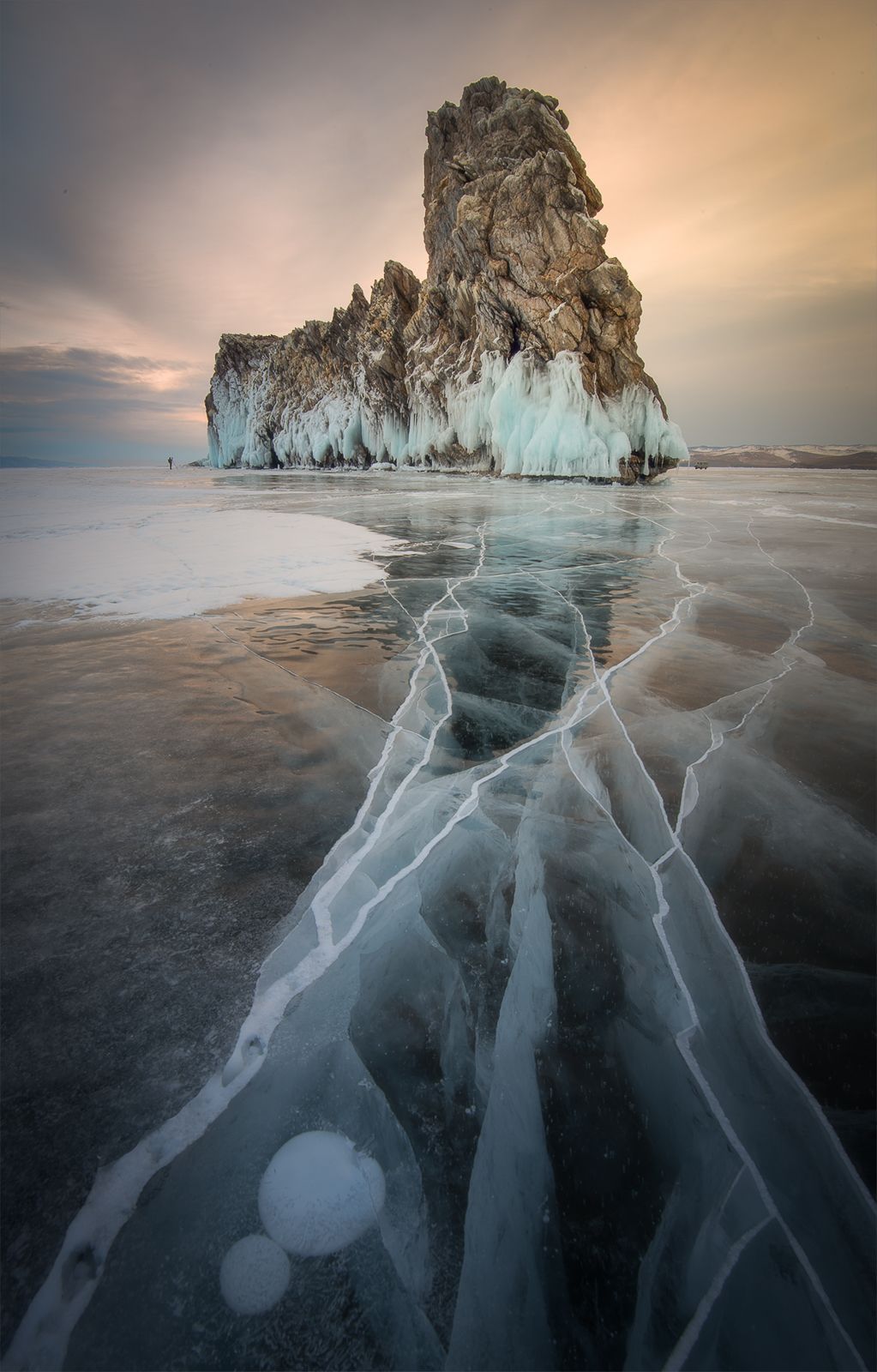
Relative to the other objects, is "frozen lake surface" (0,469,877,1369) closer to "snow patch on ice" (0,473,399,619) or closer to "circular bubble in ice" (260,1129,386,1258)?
"circular bubble in ice" (260,1129,386,1258)

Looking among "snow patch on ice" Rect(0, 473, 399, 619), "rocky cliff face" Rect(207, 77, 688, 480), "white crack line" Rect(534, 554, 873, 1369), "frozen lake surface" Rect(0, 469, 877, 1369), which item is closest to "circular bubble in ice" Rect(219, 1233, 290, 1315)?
"frozen lake surface" Rect(0, 469, 877, 1369)

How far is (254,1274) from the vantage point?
0.83 meters

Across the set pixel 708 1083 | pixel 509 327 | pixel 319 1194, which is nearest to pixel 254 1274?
pixel 319 1194

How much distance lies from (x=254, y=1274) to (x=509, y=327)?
30185mm

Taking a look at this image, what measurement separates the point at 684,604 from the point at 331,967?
4.28m

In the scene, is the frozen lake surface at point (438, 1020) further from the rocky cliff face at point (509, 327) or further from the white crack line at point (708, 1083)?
the rocky cliff face at point (509, 327)

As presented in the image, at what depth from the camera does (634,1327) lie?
2.63 ft

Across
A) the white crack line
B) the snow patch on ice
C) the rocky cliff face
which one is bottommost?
the white crack line

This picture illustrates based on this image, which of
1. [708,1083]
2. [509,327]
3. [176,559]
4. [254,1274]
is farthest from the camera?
[509,327]

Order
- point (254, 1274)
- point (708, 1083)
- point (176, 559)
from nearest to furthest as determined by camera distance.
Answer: point (254, 1274) < point (708, 1083) < point (176, 559)

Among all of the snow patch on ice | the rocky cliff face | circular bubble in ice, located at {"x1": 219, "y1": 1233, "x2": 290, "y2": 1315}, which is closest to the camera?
circular bubble in ice, located at {"x1": 219, "y1": 1233, "x2": 290, "y2": 1315}

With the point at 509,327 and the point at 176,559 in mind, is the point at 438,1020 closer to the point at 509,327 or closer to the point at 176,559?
the point at 176,559

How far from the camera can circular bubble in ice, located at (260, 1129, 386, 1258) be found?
2.86 feet

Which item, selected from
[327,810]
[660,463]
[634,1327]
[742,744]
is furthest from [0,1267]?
[660,463]
